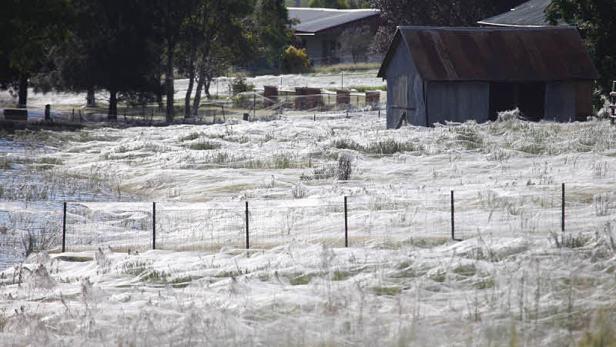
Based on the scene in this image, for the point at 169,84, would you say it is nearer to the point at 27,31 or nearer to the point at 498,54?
the point at 27,31

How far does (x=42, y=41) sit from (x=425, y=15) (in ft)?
103

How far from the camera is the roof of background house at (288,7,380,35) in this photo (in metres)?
91.9

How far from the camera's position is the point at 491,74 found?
40.9 meters

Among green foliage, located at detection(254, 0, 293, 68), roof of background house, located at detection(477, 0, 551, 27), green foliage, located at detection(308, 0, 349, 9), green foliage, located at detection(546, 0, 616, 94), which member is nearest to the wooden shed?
green foliage, located at detection(546, 0, 616, 94)

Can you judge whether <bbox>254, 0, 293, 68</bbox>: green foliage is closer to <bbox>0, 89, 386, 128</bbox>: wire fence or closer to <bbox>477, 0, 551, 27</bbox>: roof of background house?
<bbox>0, 89, 386, 128</bbox>: wire fence

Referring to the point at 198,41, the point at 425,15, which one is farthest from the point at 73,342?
the point at 425,15

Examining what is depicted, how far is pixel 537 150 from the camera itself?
95.1 ft

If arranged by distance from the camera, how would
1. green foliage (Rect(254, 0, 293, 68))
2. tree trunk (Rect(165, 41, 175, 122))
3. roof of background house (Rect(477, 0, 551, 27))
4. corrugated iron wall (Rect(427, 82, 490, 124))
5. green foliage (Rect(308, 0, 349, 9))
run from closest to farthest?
corrugated iron wall (Rect(427, 82, 490, 124)) < roof of background house (Rect(477, 0, 551, 27)) < tree trunk (Rect(165, 41, 175, 122)) < green foliage (Rect(254, 0, 293, 68)) < green foliage (Rect(308, 0, 349, 9))

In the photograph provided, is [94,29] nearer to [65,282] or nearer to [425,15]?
[425,15]

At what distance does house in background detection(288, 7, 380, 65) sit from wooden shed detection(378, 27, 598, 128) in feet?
158

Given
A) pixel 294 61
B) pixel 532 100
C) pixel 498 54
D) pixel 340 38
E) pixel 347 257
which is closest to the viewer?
pixel 347 257

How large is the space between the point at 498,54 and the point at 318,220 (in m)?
23.9

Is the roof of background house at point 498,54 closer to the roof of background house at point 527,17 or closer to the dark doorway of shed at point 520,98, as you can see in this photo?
the dark doorway of shed at point 520,98

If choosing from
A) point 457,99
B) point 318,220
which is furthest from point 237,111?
point 318,220
